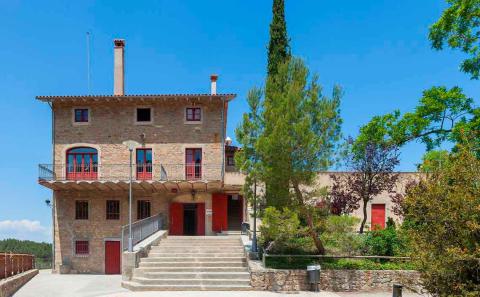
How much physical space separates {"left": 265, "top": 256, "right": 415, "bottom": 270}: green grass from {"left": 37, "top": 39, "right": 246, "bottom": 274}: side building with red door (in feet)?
28.5

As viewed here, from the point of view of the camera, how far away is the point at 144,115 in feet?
78.2

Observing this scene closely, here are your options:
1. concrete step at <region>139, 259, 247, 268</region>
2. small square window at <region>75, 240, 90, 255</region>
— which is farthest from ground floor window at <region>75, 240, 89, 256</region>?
concrete step at <region>139, 259, 247, 268</region>

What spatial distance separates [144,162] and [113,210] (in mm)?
3330

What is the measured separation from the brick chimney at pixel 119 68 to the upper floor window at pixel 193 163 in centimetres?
549

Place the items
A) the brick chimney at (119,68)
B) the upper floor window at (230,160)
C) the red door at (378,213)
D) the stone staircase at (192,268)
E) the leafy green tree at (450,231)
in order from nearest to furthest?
the leafy green tree at (450,231), the stone staircase at (192,268), the brick chimney at (119,68), the red door at (378,213), the upper floor window at (230,160)

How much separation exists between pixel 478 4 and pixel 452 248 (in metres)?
11.7

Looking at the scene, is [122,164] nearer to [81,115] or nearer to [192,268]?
[81,115]

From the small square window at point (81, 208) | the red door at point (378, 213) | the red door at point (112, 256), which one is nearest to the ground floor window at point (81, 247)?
the red door at point (112, 256)

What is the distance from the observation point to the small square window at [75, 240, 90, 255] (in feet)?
76.8

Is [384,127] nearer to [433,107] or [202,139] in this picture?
[433,107]

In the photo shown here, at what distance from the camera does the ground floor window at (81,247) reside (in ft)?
76.8

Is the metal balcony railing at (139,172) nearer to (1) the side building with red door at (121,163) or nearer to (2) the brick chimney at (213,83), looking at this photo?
(1) the side building with red door at (121,163)

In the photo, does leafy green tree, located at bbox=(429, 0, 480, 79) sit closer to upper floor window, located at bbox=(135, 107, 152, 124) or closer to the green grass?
the green grass

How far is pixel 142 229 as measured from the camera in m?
18.2
